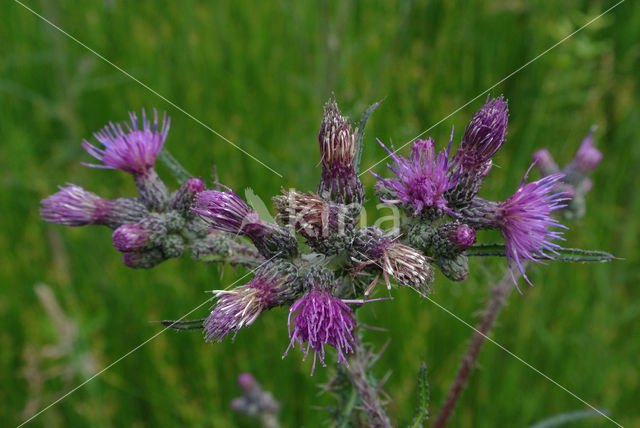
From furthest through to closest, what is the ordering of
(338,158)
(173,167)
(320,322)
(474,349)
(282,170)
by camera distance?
(282,170) < (474,349) < (173,167) < (338,158) < (320,322)

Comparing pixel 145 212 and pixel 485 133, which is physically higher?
pixel 485 133

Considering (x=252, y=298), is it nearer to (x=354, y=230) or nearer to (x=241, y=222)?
(x=241, y=222)

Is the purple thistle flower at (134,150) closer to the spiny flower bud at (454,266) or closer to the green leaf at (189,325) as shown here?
the green leaf at (189,325)

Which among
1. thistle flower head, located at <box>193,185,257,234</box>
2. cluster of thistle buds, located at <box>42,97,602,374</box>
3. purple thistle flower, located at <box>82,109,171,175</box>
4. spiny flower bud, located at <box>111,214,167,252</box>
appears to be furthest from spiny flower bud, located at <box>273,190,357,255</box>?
purple thistle flower, located at <box>82,109,171,175</box>

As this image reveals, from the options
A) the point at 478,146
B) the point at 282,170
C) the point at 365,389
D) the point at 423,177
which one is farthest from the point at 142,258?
the point at 282,170

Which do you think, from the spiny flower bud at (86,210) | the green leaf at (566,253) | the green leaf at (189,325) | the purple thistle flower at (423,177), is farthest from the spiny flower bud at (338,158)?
the spiny flower bud at (86,210)

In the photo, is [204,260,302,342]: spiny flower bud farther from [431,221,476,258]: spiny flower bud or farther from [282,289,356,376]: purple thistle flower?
[431,221,476,258]: spiny flower bud
